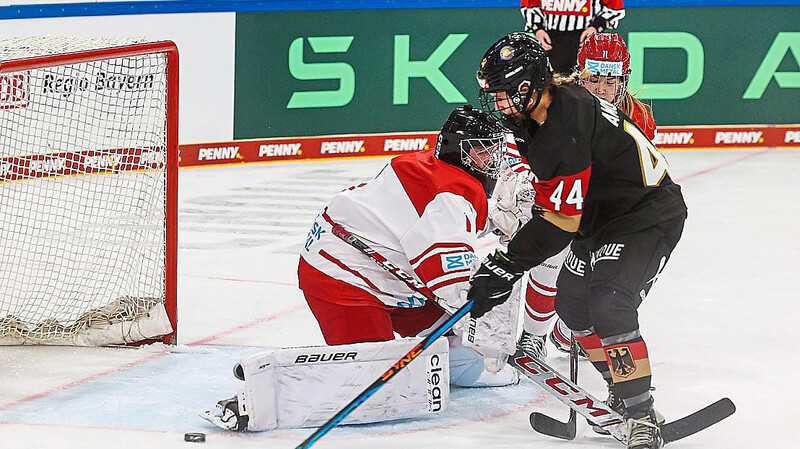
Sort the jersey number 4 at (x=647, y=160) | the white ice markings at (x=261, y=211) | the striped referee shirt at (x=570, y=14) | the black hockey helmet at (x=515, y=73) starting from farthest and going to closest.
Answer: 1. the white ice markings at (x=261, y=211)
2. the striped referee shirt at (x=570, y=14)
3. the jersey number 4 at (x=647, y=160)
4. the black hockey helmet at (x=515, y=73)

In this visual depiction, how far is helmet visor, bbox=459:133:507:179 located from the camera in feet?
11.0

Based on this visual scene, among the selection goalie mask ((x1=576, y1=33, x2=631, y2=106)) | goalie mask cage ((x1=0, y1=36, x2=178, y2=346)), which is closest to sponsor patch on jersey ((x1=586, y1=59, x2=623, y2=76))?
goalie mask ((x1=576, y1=33, x2=631, y2=106))

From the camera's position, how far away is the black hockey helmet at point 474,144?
3342 mm

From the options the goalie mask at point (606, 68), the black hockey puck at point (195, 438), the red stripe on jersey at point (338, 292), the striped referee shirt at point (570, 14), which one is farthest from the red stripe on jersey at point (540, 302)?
the striped referee shirt at point (570, 14)

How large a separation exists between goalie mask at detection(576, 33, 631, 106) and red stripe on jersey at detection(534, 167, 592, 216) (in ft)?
2.97

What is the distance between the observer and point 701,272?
17.6ft

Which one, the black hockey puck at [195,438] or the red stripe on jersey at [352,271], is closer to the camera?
the black hockey puck at [195,438]

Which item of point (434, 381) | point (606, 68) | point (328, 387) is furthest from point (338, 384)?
point (606, 68)

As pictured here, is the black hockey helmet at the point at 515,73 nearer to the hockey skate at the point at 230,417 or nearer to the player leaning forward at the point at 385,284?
the player leaning forward at the point at 385,284

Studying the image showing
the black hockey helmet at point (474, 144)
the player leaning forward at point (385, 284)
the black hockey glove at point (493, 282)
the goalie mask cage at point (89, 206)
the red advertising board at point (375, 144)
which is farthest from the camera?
the red advertising board at point (375, 144)

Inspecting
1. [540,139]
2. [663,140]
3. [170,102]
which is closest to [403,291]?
[540,139]

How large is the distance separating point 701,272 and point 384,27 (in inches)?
133

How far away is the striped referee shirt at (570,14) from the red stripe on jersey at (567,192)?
8.38ft

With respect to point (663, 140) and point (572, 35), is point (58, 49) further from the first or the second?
point (663, 140)
